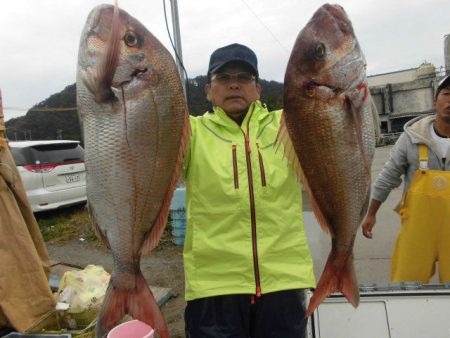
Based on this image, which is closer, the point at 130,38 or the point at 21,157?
the point at 130,38

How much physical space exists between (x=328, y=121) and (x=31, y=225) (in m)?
3.06

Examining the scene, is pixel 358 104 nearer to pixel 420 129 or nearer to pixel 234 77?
pixel 234 77

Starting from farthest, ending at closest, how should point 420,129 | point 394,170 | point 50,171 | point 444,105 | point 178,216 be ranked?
point 50,171 < point 178,216 < point 394,170 < point 420,129 < point 444,105

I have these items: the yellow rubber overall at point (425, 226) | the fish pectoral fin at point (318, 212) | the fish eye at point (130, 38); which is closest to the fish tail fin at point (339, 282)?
the fish pectoral fin at point (318, 212)

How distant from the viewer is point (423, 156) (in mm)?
3529

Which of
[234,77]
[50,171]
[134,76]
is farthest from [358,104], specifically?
[50,171]

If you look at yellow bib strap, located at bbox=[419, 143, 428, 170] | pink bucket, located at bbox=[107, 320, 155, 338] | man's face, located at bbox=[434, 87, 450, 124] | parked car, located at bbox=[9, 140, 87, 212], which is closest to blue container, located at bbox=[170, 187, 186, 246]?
parked car, located at bbox=[9, 140, 87, 212]

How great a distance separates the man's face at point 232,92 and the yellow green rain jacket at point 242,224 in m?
0.26

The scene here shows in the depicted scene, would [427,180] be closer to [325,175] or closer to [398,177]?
[398,177]

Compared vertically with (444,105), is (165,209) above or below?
below

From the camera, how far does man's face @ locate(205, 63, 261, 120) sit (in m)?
2.42

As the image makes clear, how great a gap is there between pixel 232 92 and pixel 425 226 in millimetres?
2153

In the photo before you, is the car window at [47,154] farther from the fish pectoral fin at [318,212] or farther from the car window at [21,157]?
the fish pectoral fin at [318,212]

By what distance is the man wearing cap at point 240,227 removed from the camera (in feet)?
7.64
